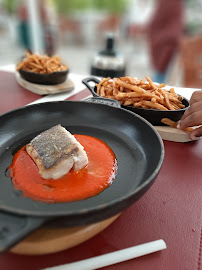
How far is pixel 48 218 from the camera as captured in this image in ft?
1.69

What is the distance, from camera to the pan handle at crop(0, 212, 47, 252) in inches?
18.6

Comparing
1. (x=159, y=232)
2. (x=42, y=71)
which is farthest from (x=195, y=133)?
(x=42, y=71)

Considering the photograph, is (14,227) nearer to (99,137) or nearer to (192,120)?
(99,137)

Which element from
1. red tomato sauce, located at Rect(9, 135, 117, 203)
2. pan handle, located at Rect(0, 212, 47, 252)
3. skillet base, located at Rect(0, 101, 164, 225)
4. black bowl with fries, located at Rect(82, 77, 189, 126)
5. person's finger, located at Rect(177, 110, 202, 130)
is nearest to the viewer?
pan handle, located at Rect(0, 212, 47, 252)

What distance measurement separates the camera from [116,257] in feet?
2.10

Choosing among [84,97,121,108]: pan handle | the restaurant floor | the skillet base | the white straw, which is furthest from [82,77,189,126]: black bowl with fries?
the restaurant floor

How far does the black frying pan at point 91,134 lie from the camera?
521 mm

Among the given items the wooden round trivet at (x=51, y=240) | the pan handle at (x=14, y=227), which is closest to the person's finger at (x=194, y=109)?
the wooden round trivet at (x=51, y=240)

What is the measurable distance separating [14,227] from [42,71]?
1437mm

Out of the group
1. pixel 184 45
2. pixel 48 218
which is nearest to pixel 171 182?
pixel 48 218

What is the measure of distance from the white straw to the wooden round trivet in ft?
0.16

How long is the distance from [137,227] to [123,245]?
0.08 meters

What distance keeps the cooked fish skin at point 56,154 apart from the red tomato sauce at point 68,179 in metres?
0.02

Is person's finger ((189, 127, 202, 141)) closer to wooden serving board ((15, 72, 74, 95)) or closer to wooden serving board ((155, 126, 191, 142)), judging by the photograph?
wooden serving board ((155, 126, 191, 142))
